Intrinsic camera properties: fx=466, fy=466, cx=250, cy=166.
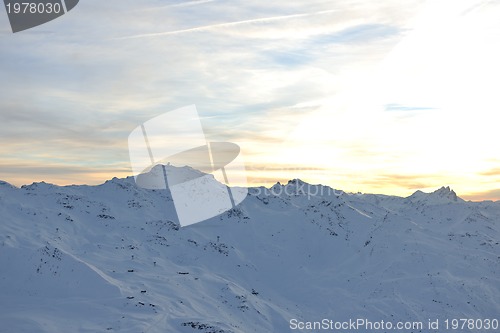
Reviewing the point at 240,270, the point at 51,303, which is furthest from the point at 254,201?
the point at 51,303

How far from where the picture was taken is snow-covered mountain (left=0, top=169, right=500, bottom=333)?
6975 cm

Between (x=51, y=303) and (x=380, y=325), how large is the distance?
55.4 metres

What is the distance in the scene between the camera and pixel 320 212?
151500 millimetres

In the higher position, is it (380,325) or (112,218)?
(112,218)

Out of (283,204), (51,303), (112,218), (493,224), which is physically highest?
(51,303)

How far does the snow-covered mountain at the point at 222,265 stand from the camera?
229 feet

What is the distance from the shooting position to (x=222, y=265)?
371ft

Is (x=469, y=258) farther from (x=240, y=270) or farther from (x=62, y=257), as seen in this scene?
(x=62, y=257)

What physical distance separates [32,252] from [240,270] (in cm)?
4917

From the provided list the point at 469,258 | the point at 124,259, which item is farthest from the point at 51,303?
the point at 469,258

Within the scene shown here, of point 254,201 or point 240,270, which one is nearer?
point 240,270

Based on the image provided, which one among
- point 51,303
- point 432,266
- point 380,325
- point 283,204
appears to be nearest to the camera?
point 51,303

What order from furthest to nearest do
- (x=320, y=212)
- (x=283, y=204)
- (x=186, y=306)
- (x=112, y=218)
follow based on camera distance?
(x=283, y=204) < (x=320, y=212) < (x=112, y=218) < (x=186, y=306)

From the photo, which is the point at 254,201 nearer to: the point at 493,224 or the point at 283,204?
the point at 283,204
